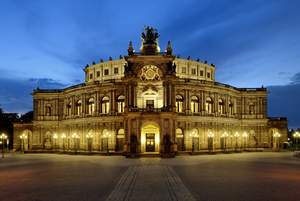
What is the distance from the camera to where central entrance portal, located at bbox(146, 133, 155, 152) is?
72.8 m

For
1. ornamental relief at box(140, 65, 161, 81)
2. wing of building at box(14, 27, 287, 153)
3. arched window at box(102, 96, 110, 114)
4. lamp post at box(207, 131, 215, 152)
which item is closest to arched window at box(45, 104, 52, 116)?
wing of building at box(14, 27, 287, 153)

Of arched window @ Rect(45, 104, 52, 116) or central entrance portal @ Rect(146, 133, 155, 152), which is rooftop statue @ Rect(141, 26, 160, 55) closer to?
central entrance portal @ Rect(146, 133, 155, 152)

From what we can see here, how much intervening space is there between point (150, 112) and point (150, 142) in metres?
6.84

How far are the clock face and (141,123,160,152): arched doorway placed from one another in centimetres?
1025

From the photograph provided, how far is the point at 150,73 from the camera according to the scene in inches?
2926

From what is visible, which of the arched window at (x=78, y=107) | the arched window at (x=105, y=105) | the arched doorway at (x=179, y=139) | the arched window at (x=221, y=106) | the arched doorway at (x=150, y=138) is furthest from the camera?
the arched window at (x=78, y=107)

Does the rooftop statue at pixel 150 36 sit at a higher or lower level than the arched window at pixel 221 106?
higher

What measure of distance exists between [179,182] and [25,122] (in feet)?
248

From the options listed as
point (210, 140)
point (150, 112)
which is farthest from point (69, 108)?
point (210, 140)

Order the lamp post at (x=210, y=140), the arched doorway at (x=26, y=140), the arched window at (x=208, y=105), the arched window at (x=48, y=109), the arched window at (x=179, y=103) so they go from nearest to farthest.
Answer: the arched window at (x=179, y=103)
the lamp post at (x=210, y=140)
the arched window at (x=208, y=105)
the arched window at (x=48, y=109)
the arched doorway at (x=26, y=140)

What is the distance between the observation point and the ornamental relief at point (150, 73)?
74.2 metres

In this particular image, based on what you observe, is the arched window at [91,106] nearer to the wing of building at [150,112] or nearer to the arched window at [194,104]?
the wing of building at [150,112]

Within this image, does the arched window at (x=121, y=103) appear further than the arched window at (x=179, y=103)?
Yes

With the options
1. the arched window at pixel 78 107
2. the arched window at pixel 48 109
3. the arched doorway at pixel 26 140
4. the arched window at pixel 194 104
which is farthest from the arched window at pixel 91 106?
the arched doorway at pixel 26 140
